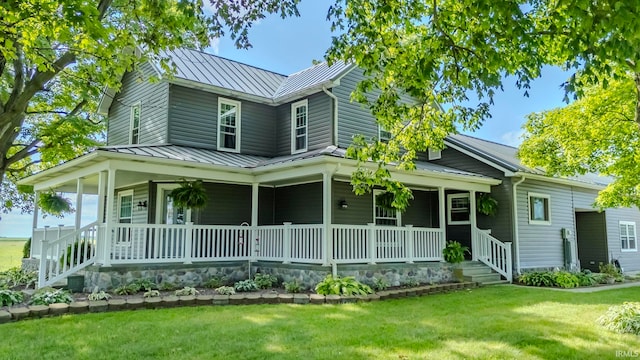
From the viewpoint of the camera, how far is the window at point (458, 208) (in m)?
14.8

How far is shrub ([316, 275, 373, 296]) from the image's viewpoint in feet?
31.8

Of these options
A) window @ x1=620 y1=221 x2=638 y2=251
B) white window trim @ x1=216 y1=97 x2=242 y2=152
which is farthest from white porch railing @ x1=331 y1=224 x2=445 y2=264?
window @ x1=620 y1=221 x2=638 y2=251

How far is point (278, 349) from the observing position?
5512mm

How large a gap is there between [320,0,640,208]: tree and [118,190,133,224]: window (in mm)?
9595

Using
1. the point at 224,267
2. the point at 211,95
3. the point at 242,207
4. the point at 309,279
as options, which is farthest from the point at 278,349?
the point at 211,95

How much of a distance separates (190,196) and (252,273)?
2.60 m

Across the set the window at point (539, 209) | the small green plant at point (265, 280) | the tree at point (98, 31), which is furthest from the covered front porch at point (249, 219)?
the tree at point (98, 31)

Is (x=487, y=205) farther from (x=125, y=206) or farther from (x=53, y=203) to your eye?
(x=53, y=203)

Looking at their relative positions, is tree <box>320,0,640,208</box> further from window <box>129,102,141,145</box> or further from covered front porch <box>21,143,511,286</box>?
window <box>129,102,141,145</box>

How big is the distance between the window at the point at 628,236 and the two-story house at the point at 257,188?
17.0 feet

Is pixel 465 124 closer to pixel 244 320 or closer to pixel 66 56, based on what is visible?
pixel 244 320

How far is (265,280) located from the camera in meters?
11.1

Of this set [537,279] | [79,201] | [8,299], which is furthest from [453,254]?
[8,299]

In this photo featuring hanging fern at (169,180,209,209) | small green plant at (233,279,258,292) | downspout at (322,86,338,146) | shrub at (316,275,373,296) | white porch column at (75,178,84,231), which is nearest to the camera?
shrub at (316,275,373,296)
